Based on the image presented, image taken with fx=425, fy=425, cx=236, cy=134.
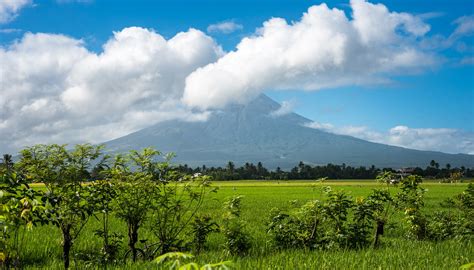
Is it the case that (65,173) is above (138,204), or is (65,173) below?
above

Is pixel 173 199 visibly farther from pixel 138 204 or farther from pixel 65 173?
pixel 65 173

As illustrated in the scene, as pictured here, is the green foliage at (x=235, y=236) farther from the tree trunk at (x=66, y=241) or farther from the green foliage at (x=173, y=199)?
the tree trunk at (x=66, y=241)

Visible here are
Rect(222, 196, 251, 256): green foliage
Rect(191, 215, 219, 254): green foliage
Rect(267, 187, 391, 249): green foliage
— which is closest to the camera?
Rect(222, 196, 251, 256): green foliage

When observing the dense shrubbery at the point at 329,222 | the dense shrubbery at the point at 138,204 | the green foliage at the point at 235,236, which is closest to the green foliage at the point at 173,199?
the dense shrubbery at the point at 138,204

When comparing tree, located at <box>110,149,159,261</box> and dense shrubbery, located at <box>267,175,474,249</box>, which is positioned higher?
tree, located at <box>110,149,159,261</box>

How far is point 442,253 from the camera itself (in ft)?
30.9

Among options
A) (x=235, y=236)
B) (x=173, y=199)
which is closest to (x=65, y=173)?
(x=173, y=199)

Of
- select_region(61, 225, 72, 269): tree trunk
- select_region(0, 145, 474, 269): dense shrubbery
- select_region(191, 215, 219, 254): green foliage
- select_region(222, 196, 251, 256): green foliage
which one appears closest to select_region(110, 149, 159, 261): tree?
select_region(0, 145, 474, 269): dense shrubbery

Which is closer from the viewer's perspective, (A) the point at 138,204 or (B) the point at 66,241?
(B) the point at 66,241

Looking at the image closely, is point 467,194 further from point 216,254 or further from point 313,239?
point 216,254

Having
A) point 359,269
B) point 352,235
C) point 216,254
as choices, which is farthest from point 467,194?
point 216,254

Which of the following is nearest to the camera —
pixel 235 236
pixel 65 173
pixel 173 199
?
pixel 65 173

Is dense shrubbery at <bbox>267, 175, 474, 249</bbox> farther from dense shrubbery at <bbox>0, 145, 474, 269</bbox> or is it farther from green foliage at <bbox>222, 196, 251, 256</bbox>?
green foliage at <bbox>222, 196, 251, 256</bbox>

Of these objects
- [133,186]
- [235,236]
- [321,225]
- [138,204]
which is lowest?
[235,236]
